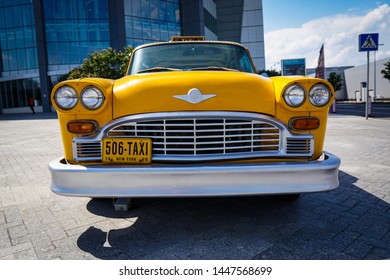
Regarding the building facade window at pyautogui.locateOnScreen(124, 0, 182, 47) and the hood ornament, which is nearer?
the hood ornament

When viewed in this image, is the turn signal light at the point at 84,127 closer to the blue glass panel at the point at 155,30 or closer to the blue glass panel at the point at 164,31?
the blue glass panel at the point at 155,30

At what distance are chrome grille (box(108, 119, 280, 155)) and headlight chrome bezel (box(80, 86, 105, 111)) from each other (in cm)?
23

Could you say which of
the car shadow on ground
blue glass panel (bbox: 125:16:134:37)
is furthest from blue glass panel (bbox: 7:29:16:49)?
the car shadow on ground

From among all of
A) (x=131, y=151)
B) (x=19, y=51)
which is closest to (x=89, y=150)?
(x=131, y=151)

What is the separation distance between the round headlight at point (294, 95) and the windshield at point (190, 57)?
1150 mm

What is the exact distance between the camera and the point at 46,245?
2.22 m

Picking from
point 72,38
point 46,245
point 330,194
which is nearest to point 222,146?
point 46,245

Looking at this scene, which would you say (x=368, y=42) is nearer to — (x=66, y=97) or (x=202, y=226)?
(x=202, y=226)

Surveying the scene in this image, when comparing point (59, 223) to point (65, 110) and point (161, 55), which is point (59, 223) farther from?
point (161, 55)

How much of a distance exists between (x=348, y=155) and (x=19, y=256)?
5105 mm

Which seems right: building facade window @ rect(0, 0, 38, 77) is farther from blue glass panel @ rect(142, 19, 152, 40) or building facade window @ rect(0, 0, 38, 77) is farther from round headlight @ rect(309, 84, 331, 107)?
round headlight @ rect(309, 84, 331, 107)

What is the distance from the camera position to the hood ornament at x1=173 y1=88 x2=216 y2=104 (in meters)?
2.13

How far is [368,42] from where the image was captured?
9.94 metres

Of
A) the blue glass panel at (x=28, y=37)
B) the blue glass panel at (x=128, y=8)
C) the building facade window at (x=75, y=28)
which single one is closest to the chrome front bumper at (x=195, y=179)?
the blue glass panel at (x=128, y=8)
